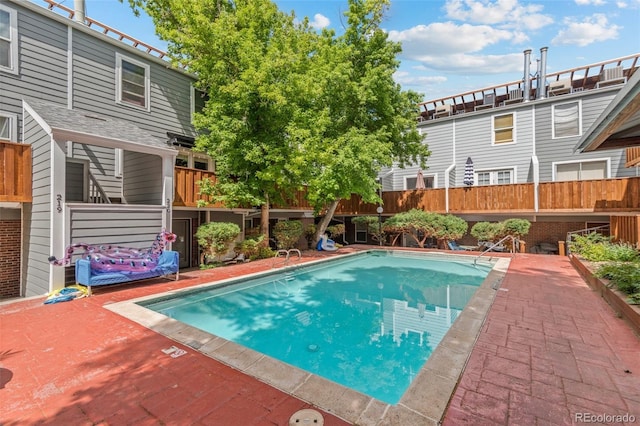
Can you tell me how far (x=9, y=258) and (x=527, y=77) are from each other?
73.4 ft

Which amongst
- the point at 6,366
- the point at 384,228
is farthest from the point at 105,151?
the point at 384,228

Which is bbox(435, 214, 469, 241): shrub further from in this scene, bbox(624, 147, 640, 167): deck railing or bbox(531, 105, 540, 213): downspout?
bbox(624, 147, 640, 167): deck railing

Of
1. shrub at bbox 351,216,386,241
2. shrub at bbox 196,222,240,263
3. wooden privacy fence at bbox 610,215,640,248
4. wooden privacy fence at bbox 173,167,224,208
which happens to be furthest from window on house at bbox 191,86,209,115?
wooden privacy fence at bbox 610,215,640,248

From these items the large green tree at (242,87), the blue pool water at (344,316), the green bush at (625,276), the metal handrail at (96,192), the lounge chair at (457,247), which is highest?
the large green tree at (242,87)

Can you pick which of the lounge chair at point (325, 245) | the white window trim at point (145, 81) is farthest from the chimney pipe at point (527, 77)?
the white window trim at point (145, 81)

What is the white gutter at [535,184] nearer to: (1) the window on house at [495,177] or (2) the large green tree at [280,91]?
(1) the window on house at [495,177]

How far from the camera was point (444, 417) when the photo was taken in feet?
8.38

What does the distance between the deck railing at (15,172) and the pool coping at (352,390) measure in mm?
4606

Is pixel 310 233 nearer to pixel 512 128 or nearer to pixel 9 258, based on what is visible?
pixel 9 258

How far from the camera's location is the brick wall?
302 inches

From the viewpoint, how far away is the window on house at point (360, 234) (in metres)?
19.3

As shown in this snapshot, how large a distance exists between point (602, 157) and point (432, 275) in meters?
10.5

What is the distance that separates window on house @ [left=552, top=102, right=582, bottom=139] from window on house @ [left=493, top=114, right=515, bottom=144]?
5.72ft

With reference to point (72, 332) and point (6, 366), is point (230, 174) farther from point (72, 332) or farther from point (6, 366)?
point (6, 366)
